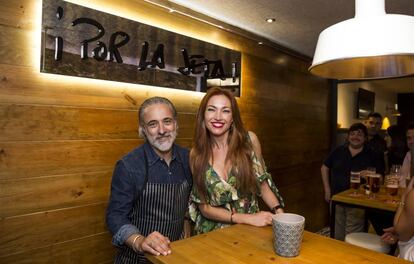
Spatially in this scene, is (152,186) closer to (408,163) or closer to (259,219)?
(259,219)

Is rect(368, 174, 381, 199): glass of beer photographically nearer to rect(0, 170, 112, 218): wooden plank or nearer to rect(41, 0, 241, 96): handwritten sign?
rect(41, 0, 241, 96): handwritten sign

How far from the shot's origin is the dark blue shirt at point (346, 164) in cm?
341

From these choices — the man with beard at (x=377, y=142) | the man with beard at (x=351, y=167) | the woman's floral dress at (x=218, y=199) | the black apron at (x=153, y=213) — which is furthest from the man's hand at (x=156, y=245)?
the man with beard at (x=377, y=142)

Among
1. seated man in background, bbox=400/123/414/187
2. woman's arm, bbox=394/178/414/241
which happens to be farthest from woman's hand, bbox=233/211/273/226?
seated man in background, bbox=400/123/414/187

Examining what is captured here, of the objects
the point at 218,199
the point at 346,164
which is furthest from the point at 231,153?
the point at 346,164

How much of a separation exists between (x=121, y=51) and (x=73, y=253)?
1.38 metres

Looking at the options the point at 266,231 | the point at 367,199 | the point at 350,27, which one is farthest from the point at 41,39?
the point at 367,199

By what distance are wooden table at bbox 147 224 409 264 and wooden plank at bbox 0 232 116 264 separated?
1132 millimetres

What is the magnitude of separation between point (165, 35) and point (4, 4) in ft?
3.70

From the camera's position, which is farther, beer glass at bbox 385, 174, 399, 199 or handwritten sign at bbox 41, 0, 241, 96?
beer glass at bbox 385, 174, 399, 199

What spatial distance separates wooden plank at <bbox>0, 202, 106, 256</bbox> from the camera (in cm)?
177

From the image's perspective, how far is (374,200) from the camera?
2.63 m

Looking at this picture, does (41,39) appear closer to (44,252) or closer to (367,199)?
(44,252)

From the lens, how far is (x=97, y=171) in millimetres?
2168
